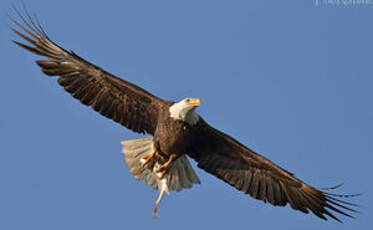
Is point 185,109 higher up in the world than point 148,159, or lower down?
higher up

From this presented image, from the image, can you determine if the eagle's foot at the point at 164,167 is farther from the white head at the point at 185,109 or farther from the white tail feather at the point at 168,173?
the white head at the point at 185,109

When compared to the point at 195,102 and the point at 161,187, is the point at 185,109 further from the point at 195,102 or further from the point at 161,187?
the point at 161,187

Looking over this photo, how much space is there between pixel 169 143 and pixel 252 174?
4.95 ft

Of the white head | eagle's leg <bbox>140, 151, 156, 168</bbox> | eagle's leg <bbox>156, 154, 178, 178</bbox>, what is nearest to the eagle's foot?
eagle's leg <bbox>156, 154, 178, 178</bbox>

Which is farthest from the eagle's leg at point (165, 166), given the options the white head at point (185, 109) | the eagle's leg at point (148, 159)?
the white head at point (185, 109)

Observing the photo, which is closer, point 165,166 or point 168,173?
point 165,166

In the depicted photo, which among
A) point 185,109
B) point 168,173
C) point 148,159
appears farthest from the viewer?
point 168,173

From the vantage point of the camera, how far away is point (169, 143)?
13.8 metres

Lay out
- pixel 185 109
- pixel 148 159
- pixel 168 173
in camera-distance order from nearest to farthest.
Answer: pixel 185 109 → pixel 148 159 → pixel 168 173

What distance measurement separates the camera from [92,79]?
45.9 feet

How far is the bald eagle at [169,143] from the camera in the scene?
45.4 ft

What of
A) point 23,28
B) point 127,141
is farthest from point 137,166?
point 23,28

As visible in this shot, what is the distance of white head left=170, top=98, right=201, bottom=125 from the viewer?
13711mm

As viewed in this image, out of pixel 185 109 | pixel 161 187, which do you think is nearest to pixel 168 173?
pixel 161 187
